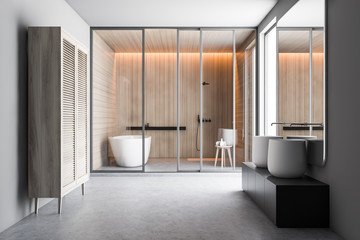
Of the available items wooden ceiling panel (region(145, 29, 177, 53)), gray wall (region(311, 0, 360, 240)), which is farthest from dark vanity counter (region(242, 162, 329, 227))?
wooden ceiling panel (region(145, 29, 177, 53))

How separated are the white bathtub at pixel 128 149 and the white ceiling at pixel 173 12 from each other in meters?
2.14

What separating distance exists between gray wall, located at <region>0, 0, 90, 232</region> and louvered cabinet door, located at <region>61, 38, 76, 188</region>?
1.32ft

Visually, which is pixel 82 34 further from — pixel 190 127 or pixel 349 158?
pixel 349 158

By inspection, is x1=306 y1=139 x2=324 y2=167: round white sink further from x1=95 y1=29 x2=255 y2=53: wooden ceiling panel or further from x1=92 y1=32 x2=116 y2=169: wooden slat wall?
x1=92 y1=32 x2=116 y2=169: wooden slat wall

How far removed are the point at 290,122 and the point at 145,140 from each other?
8.99 feet

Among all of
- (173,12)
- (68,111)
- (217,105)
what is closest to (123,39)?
(173,12)

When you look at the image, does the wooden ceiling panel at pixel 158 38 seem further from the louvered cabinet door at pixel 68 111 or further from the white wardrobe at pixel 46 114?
the white wardrobe at pixel 46 114

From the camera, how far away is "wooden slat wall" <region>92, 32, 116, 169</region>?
18.2ft

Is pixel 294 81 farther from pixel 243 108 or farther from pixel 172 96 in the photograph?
pixel 172 96

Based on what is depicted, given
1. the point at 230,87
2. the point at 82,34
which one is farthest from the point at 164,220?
the point at 82,34

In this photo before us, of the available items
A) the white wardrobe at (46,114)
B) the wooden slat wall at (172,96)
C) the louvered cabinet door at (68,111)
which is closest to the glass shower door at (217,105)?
the wooden slat wall at (172,96)

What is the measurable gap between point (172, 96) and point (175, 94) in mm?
70

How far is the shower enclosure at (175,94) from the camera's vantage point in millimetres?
5586

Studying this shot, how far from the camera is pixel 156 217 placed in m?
3.18
